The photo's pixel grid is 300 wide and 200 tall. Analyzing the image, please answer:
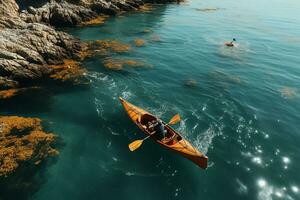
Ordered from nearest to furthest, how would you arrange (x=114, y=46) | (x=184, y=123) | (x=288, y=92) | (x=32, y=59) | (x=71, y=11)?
(x=184, y=123)
(x=32, y=59)
(x=288, y=92)
(x=114, y=46)
(x=71, y=11)

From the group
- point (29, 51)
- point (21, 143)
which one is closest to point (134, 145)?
point (21, 143)

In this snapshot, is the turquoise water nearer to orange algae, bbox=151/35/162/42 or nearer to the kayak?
orange algae, bbox=151/35/162/42

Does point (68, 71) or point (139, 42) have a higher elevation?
point (68, 71)

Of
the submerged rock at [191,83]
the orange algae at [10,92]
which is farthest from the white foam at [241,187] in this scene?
the orange algae at [10,92]

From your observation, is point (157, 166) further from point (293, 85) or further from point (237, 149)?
point (293, 85)

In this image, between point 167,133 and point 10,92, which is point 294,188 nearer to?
point 167,133

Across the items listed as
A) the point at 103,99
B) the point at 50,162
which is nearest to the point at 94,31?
the point at 103,99

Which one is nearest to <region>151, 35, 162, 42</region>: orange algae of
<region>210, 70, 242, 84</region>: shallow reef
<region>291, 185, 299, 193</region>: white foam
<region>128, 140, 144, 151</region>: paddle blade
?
<region>210, 70, 242, 84</region>: shallow reef
